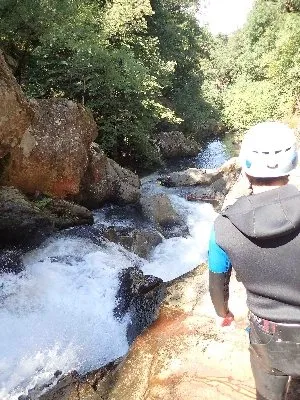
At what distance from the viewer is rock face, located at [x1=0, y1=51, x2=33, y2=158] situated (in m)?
6.83

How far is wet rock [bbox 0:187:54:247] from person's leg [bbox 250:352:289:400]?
5.88 meters

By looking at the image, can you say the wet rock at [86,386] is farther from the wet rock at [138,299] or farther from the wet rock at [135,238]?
the wet rock at [135,238]

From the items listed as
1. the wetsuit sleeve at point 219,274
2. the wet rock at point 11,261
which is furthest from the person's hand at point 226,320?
the wet rock at point 11,261

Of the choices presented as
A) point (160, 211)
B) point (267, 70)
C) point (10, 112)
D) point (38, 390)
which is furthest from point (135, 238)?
point (267, 70)

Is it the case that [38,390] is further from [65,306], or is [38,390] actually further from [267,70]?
[267,70]

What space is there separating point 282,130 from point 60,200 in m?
7.37

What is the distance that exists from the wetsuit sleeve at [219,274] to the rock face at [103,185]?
26.6 feet

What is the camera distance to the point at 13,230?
23.3 feet

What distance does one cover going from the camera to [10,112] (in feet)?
22.8

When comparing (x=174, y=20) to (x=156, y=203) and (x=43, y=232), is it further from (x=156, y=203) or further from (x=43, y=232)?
(x=43, y=232)

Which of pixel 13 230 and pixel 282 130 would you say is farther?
pixel 13 230

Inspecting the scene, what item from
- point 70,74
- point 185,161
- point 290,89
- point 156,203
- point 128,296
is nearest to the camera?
point 128,296

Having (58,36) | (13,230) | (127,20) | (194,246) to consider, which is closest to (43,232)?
(13,230)

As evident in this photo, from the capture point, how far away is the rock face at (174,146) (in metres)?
18.1
